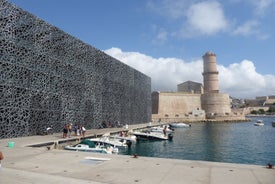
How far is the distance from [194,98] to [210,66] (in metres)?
19.0

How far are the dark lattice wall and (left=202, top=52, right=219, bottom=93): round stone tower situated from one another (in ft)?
254

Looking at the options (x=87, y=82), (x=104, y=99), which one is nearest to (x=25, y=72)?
(x=87, y=82)

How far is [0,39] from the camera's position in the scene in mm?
23281

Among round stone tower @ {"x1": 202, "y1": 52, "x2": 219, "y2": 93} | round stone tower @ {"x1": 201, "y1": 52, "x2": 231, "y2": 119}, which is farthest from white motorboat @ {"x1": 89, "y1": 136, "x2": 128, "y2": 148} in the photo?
round stone tower @ {"x1": 202, "y1": 52, "x2": 219, "y2": 93}

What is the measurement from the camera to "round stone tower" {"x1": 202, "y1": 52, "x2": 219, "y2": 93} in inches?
4557

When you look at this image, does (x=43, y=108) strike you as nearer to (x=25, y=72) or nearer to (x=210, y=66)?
(x=25, y=72)

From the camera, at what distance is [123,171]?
1042 centimetres

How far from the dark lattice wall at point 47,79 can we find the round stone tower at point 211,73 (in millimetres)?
77415

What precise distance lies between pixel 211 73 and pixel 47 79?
9758 cm

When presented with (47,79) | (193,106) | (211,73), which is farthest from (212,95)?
(47,79)

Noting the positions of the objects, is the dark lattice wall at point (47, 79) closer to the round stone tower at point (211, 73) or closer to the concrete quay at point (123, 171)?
the concrete quay at point (123, 171)

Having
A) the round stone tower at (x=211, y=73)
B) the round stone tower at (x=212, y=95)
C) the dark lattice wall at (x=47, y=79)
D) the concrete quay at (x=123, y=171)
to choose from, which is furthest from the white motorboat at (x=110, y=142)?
the round stone tower at (x=211, y=73)

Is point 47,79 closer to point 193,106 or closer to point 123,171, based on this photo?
point 123,171

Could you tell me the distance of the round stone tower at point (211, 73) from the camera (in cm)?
11575
